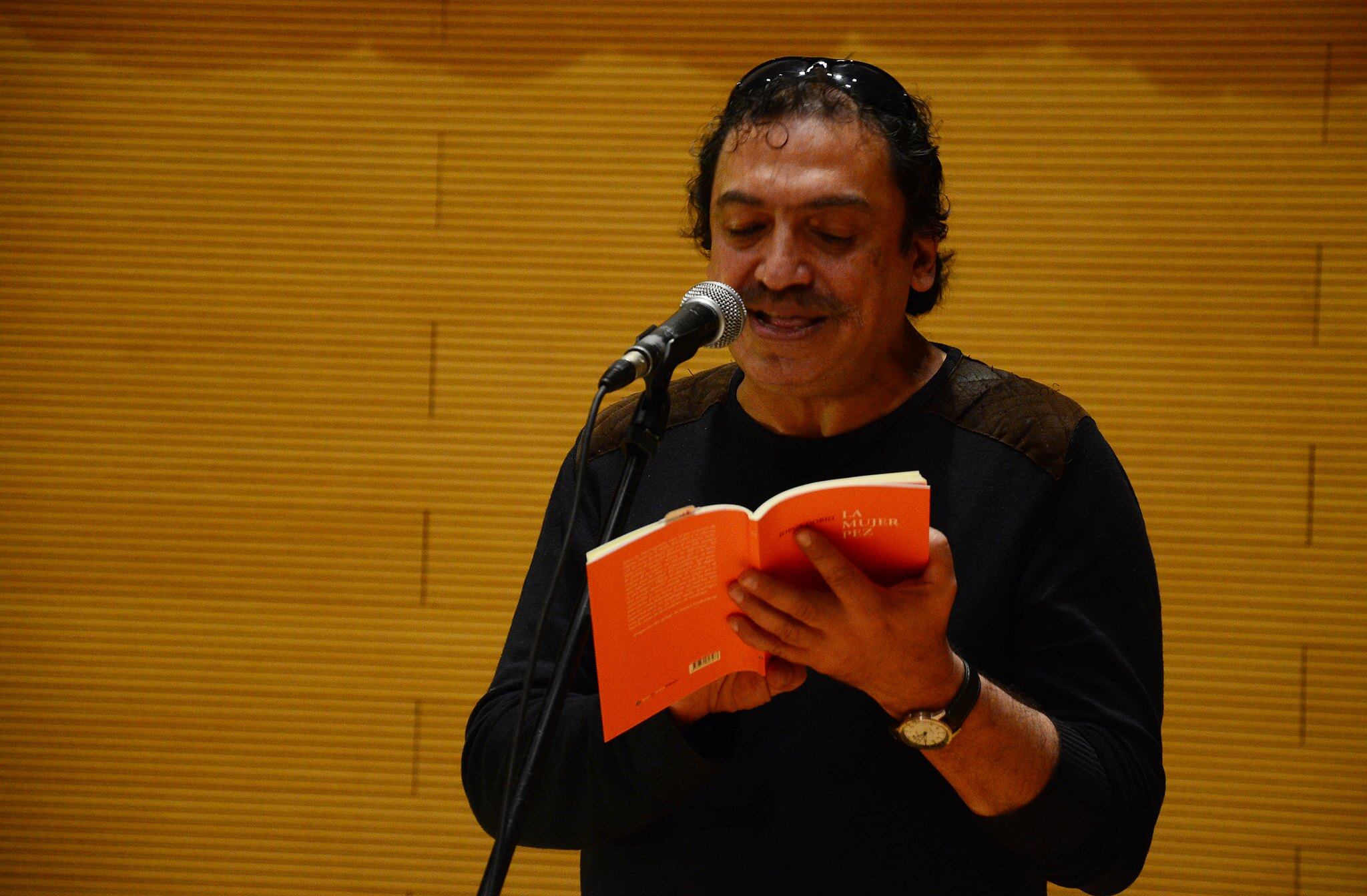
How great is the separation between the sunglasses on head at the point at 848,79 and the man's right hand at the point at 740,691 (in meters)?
0.71

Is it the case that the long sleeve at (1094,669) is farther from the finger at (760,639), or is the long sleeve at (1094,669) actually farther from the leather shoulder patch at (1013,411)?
the finger at (760,639)

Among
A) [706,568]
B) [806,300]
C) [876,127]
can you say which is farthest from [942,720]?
[876,127]

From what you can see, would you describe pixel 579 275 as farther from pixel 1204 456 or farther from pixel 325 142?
pixel 1204 456

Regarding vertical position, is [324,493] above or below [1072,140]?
below

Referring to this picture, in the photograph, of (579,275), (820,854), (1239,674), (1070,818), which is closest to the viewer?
(1070,818)

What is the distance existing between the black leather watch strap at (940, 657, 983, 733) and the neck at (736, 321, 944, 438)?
1.35ft

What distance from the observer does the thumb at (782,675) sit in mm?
1150

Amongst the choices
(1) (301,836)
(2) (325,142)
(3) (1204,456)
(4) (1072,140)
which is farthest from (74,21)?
(3) (1204,456)

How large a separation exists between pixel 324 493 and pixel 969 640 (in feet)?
6.58

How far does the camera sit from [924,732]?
1.12 meters

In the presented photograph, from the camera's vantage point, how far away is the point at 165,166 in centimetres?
294

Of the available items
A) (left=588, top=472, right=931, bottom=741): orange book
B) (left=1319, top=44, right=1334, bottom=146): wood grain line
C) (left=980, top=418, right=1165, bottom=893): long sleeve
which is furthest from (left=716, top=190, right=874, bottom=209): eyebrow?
(left=1319, top=44, right=1334, bottom=146): wood grain line

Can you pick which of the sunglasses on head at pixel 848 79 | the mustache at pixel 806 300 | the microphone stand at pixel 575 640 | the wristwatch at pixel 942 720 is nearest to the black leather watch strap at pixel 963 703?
the wristwatch at pixel 942 720

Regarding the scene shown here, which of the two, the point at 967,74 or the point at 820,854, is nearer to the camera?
the point at 820,854
